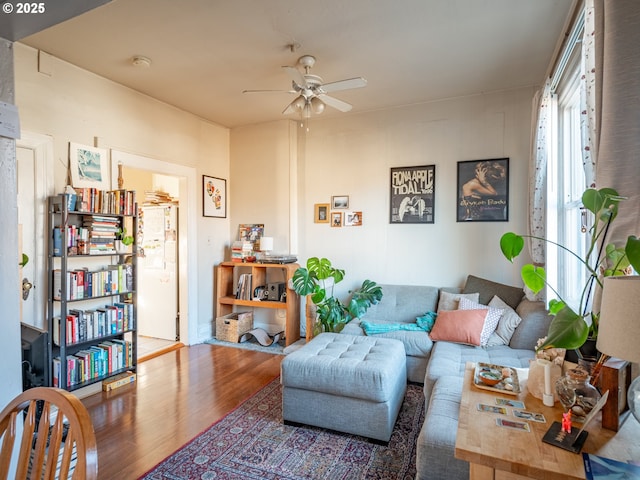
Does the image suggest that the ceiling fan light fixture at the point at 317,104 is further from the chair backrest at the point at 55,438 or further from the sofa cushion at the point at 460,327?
the chair backrest at the point at 55,438

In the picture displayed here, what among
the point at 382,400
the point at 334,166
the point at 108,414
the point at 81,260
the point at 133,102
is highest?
the point at 133,102

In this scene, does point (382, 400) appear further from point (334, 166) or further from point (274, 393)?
point (334, 166)

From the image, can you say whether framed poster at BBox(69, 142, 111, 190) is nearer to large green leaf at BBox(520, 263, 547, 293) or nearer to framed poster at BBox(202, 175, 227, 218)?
framed poster at BBox(202, 175, 227, 218)

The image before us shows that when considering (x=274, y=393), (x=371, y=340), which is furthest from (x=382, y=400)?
(x=274, y=393)

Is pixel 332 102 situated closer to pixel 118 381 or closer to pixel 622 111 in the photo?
pixel 622 111

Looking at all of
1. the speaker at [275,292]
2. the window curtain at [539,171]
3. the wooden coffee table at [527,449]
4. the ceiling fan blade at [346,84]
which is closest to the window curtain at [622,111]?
the wooden coffee table at [527,449]

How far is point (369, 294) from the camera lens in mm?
3730

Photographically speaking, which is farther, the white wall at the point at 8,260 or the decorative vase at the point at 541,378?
the white wall at the point at 8,260

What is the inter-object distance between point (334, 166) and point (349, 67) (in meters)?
1.42

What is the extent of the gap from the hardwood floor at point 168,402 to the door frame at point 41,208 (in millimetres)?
909

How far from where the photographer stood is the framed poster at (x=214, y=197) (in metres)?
4.35

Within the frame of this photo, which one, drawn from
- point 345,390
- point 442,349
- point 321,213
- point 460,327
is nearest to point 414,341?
point 442,349

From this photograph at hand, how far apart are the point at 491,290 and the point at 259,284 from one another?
8.56ft

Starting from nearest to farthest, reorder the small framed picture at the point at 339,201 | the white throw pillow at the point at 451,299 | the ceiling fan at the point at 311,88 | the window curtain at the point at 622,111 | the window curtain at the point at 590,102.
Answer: the window curtain at the point at 622,111 → the window curtain at the point at 590,102 → the ceiling fan at the point at 311,88 → the white throw pillow at the point at 451,299 → the small framed picture at the point at 339,201
